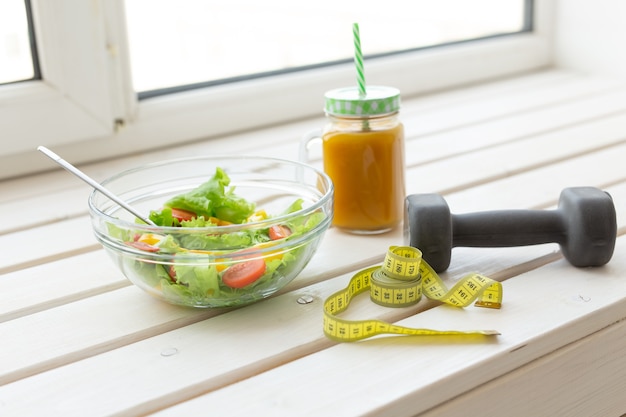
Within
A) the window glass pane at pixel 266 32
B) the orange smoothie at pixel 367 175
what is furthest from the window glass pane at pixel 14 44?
the orange smoothie at pixel 367 175

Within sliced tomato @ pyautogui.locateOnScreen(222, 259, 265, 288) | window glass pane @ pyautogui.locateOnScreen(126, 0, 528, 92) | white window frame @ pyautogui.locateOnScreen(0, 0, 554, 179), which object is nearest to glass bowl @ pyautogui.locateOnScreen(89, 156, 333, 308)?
sliced tomato @ pyautogui.locateOnScreen(222, 259, 265, 288)

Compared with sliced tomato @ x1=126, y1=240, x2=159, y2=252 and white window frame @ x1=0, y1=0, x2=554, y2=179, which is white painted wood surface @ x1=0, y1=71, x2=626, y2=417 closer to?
sliced tomato @ x1=126, y1=240, x2=159, y2=252

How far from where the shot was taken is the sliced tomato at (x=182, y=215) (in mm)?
892

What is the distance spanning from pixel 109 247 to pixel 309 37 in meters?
0.93

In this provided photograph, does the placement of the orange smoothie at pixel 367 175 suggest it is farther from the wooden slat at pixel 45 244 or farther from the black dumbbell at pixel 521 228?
the wooden slat at pixel 45 244

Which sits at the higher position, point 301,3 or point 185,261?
Result: point 301,3

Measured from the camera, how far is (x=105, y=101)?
1330 millimetres

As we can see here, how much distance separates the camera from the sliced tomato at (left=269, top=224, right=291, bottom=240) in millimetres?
825

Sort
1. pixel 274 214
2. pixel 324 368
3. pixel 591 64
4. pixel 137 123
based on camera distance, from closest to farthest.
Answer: pixel 324 368 → pixel 274 214 → pixel 137 123 → pixel 591 64

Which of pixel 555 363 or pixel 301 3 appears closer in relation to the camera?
pixel 555 363

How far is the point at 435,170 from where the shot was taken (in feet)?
4.15

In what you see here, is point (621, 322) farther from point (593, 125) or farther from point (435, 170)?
point (593, 125)

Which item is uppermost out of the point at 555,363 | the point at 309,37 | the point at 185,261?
the point at 309,37

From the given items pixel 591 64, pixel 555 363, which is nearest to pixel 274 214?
pixel 555 363
